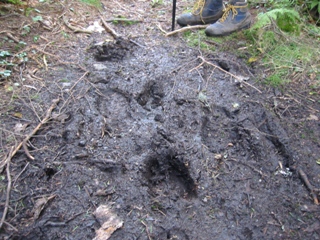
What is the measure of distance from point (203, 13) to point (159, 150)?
2117mm

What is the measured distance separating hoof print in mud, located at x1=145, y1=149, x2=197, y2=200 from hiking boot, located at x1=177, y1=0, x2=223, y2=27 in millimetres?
2029

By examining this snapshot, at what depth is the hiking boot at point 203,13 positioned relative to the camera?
3252 millimetres

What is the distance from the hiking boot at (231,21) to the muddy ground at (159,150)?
50cm

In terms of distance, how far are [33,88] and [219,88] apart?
5.12 feet

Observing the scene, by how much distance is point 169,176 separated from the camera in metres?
1.81

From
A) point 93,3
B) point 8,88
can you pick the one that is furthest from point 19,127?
point 93,3

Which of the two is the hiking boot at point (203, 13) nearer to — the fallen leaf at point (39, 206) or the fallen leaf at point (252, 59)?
the fallen leaf at point (252, 59)

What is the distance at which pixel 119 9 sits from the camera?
372cm

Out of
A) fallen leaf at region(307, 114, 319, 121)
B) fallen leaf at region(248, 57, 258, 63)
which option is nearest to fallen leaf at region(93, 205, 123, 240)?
fallen leaf at region(307, 114, 319, 121)

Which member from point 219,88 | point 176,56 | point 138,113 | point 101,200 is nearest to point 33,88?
point 138,113

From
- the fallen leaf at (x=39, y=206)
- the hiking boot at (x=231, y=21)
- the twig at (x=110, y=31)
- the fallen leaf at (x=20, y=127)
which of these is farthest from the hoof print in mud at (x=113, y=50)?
the fallen leaf at (x=39, y=206)

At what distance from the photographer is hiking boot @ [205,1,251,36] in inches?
119

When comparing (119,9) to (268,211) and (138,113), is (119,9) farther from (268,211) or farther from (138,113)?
(268,211)

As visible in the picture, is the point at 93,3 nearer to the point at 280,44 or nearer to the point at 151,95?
the point at 151,95
